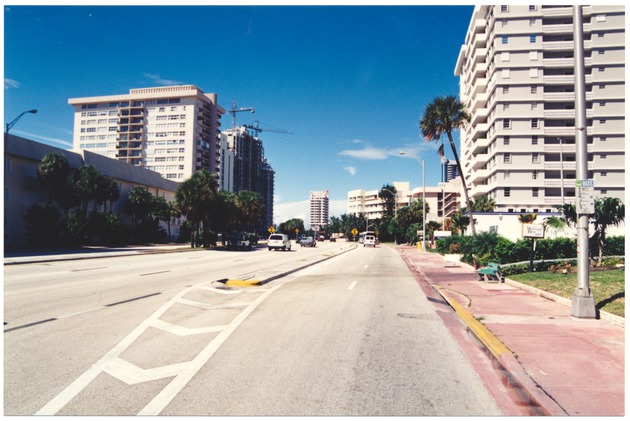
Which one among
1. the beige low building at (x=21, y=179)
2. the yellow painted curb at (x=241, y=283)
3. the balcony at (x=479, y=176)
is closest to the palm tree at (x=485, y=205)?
the balcony at (x=479, y=176)

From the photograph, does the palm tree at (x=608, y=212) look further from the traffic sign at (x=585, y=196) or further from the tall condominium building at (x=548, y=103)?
the tall condominium building at (x=548, y=103)

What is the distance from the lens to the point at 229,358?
5.87m

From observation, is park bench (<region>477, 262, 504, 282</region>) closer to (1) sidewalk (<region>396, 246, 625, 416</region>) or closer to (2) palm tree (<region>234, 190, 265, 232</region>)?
(1) sidewalk (<region>396, 246, 625, 416</region>)

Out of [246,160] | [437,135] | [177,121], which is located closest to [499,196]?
[437,135]

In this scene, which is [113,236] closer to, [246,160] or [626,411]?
[626,411]

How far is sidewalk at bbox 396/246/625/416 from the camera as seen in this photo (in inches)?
186

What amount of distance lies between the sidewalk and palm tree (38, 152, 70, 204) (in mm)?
43331

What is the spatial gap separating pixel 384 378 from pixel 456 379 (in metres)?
0.93

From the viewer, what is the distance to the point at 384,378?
5254mm

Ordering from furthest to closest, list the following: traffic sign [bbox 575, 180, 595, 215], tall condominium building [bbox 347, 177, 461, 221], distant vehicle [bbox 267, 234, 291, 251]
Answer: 1. tall condominium building [bbox 347, 177, 461, 221]
2. distant vehicle [bbox 267, 234, 291, 251]
3. traffic sign [bbox 575, 180, 595, 215]

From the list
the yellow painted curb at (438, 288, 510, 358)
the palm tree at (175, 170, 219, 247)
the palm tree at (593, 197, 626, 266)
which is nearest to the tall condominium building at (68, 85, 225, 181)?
the palm tree at (175, 170, 219, 247)

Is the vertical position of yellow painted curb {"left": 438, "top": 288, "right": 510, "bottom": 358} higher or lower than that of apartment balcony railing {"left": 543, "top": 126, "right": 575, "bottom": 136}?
lower

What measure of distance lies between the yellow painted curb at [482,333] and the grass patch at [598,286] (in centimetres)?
286

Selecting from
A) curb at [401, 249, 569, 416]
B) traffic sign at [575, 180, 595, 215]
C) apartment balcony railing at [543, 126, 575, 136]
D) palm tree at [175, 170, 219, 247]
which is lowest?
curb at [401, 249, 569, 416]
